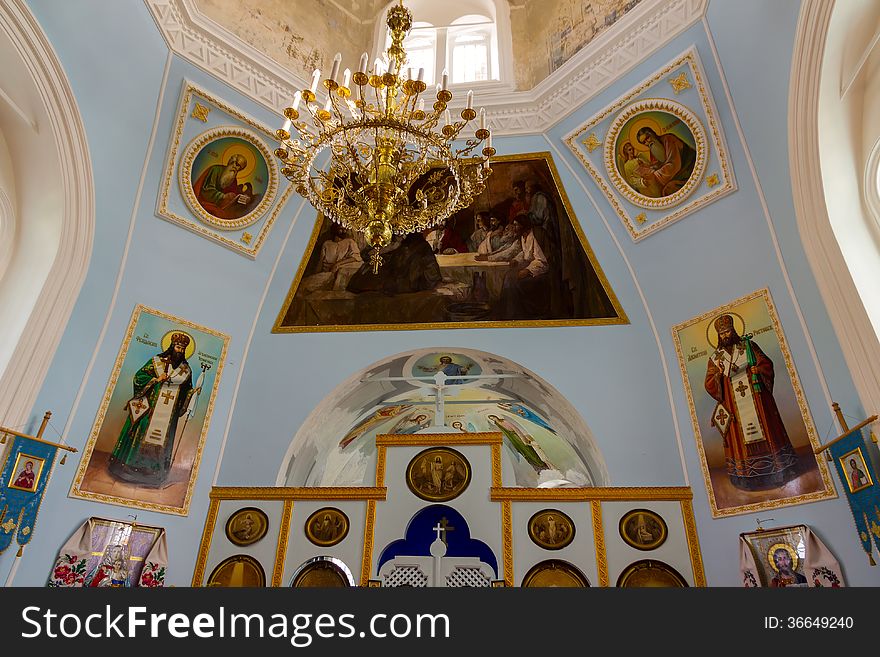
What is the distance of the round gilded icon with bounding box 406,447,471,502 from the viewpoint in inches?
388

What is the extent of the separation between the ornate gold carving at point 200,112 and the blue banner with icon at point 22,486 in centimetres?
532

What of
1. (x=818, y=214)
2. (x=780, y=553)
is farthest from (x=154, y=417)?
(x=818, y=214)

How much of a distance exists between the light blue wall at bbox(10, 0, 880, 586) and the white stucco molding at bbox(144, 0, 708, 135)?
0.60 feet

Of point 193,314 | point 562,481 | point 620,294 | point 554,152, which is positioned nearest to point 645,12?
point 554,152

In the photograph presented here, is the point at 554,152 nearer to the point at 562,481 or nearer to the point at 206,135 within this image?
the point at 206,135

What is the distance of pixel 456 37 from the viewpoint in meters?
11.1

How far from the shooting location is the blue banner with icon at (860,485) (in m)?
6.22

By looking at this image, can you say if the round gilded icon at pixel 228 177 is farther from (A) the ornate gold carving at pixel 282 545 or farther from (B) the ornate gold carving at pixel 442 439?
(A) the ornate gold carving at pixel 282 545

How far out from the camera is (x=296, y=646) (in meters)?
2.63

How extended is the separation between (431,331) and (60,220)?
6.07 metres

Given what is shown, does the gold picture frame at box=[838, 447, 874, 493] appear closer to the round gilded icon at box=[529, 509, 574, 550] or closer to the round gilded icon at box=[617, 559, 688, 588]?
the round gilded icon at box=[617, 559, 688, 588]

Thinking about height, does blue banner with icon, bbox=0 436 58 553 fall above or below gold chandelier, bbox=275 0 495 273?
below

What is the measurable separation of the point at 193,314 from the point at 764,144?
9.27 meters

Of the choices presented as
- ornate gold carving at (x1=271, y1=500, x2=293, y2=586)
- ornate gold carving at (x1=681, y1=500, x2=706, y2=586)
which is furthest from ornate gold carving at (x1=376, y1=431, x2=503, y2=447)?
ornate gold carving at (x1=681, y1=500, x2=706, y2=586)
